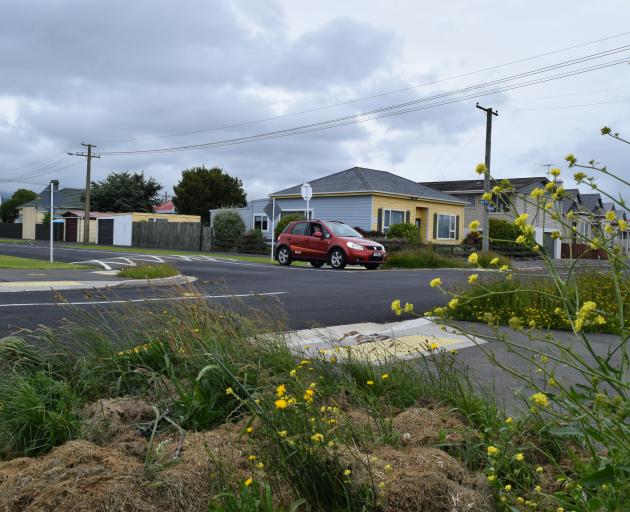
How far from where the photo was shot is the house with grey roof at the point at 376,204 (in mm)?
37219

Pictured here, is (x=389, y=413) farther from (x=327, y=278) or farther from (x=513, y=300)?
(x=327, y=278)

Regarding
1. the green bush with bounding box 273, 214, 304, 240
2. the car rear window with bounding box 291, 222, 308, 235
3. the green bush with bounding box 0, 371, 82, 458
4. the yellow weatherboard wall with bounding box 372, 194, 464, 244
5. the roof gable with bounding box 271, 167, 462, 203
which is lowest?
the green bush with bounding box 0, 371, 82, 458

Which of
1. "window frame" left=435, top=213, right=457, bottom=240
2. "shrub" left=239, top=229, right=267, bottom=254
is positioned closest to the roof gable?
"window frame" left=435, top=213, right=457, bottom=240

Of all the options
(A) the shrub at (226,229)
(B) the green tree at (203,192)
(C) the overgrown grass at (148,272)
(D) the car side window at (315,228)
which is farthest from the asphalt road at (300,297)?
(B) the green tree at (203,192)

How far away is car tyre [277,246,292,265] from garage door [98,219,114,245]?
31832 mm

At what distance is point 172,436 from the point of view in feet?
11.1

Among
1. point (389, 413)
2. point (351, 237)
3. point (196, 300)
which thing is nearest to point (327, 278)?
point (351, 237)

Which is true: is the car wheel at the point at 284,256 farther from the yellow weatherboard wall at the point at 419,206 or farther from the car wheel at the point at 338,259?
the yellow weatherboard wall at the point at 419,206

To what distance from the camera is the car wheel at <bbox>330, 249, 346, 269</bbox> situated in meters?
22.6

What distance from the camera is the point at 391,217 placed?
38375 millimetres

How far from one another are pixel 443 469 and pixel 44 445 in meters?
2.03

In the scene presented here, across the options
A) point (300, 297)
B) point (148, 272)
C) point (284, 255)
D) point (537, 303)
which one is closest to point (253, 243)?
point (284, 255)

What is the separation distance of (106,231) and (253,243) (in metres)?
20.6

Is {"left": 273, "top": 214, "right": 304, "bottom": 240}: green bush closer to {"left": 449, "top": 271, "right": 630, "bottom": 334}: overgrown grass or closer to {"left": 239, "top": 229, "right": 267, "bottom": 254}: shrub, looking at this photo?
{"left": 239, "top": 229, "right": 267, "bottom": 254}: shrub
